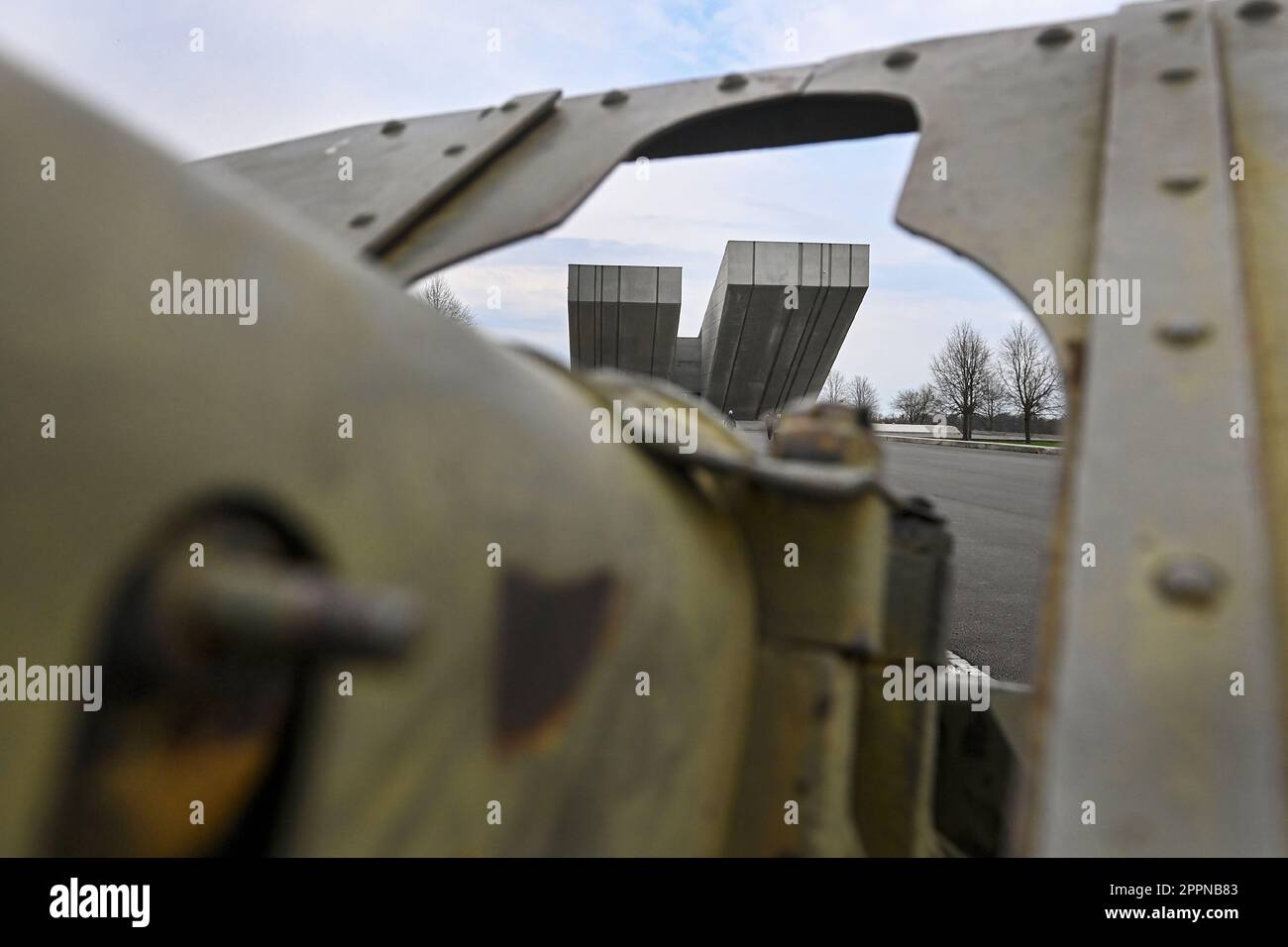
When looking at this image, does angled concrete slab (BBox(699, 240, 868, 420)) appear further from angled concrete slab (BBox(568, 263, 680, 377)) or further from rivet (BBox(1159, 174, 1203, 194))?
rivet (BBox(1159, 174, 1203, 194))

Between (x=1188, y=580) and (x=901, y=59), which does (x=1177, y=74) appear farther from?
(x=1188, y=580)

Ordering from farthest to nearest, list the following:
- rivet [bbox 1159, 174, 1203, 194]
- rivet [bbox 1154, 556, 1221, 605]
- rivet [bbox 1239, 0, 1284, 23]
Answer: rivet [bbox 1239, 0, 1284, 23] < rivet [bbox 1159, 174, 1203, 194] < rivet [bbox 1154, 556, 1221, 605]

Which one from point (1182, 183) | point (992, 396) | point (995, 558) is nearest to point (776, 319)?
point (995, 558)

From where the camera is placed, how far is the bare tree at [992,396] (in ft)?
100

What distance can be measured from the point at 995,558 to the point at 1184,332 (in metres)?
5.60

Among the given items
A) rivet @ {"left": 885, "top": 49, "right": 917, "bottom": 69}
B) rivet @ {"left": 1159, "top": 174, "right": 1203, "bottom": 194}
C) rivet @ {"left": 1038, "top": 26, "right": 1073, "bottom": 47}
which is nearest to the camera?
rivet @ {"left": 1159, "top": 174, "right": 1203, "bottom": 194}

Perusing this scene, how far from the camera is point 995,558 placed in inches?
242

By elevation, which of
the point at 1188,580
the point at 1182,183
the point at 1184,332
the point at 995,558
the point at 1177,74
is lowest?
the point at 995,558

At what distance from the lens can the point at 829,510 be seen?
2.87ft

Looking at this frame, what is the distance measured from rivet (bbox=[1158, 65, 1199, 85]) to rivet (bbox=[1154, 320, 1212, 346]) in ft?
2.03

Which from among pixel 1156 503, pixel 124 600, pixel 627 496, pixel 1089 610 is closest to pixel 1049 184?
pixel 1156 503

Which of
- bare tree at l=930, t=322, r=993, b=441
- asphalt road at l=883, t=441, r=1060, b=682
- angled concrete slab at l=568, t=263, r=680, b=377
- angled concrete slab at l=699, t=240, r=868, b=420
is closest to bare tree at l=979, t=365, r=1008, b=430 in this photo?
bare tree at l=930, t=322, r=993, b=441

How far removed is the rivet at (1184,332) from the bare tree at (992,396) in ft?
104

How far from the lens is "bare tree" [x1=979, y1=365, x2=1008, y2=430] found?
30.6 metres
